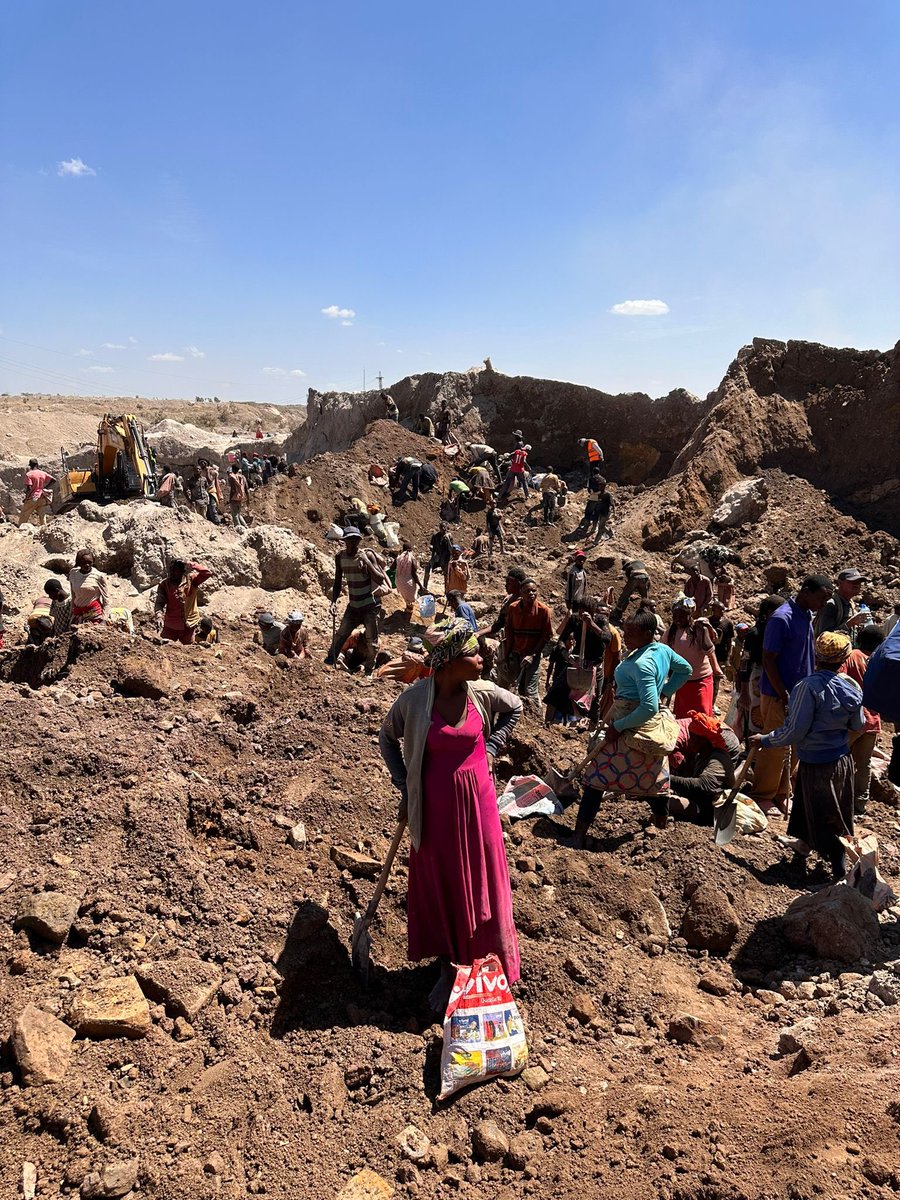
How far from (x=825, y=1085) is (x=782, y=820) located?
290 cm

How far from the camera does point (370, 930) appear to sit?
11.1ft

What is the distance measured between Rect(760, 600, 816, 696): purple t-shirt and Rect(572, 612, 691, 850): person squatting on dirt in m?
1.13

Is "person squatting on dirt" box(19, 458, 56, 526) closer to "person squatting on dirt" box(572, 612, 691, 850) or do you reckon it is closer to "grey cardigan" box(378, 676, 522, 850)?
"person squatting on dirt" box(572, 612, 691, 850)

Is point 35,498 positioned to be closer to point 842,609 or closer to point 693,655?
point 693,655

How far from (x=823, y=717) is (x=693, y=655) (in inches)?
70.0

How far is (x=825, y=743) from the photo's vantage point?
152 inches

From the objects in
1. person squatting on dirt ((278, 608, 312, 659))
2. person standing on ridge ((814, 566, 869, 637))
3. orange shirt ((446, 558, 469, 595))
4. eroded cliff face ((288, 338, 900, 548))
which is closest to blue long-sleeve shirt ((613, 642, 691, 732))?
person standing on ridge ((814, 566, 869, 637))

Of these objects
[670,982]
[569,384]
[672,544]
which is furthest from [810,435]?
[670,982]

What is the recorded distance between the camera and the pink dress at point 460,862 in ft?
9.50

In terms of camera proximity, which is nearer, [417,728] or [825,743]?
[417,728]

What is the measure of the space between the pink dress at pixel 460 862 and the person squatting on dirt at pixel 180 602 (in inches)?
192

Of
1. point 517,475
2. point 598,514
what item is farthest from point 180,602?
point 517,475

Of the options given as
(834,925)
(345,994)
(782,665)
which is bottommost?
(345,994)

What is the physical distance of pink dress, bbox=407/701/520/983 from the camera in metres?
2.89
